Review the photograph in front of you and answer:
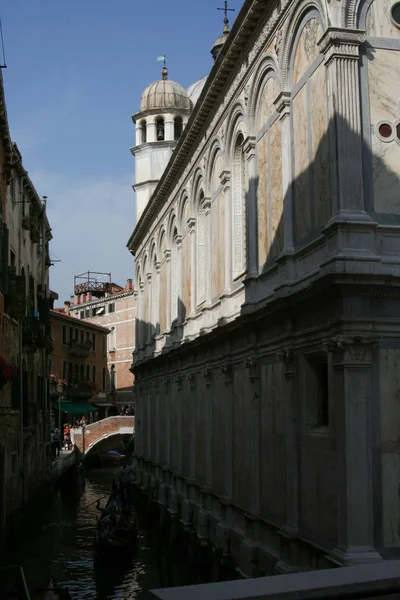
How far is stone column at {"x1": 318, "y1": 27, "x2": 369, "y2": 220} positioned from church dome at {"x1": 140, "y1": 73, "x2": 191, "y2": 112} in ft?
79.0

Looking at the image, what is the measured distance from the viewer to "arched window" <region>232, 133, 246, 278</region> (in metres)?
17.4

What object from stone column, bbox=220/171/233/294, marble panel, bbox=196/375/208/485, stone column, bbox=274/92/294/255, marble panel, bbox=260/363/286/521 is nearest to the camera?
stone column, bbox=274/92/294/255

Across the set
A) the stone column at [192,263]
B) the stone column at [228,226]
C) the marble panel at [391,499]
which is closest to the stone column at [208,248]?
the stone column at [192,263]

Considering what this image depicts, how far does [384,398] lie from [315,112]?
4.49 meters

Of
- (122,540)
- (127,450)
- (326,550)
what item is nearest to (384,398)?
(326,550)

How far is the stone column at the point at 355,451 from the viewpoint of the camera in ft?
34.8

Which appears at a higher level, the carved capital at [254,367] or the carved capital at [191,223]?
the carved capital at [191,223]

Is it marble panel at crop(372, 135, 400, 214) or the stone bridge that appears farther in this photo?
the stone bridge

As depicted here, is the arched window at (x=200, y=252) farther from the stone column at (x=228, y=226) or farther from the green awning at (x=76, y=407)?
the green awning at (x=76, y=407)

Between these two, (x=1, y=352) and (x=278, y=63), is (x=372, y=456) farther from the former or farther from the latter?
(x=1, y=352)

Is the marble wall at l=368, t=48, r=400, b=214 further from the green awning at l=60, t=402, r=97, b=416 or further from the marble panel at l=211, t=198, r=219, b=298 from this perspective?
the green awning at l=60, t=402, r=97, b=416

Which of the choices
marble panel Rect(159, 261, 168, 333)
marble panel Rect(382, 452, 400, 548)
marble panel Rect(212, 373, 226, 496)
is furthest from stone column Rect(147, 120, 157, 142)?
marble panel Rect(382, 452, 400, 548)

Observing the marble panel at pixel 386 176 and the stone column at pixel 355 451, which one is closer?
the stone column at pixel 355 451

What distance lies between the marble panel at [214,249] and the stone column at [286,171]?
595 cm
